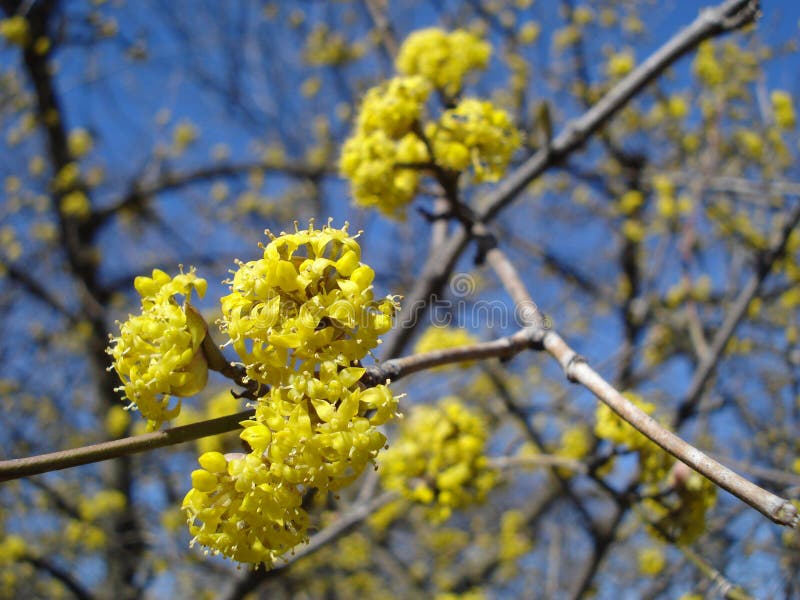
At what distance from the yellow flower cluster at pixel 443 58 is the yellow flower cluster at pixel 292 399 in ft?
5.43

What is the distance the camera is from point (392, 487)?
2930 millimetres

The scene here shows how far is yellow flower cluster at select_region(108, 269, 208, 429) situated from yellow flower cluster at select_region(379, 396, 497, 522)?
5.15ft

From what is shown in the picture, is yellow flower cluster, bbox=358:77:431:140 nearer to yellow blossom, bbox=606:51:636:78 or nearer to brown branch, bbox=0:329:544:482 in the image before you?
brown branch, bbox=0:329:544:482

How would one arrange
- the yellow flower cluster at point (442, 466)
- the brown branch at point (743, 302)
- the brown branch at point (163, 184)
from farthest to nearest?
the brown branch at point (163, 184) → the brown branch at point (743, 302) → the yellow flower cluster at point (442, 466)

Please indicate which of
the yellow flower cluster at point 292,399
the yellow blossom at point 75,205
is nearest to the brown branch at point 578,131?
the yellow flower cluster at point 292,399

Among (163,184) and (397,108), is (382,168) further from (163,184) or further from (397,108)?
→ (163,184)

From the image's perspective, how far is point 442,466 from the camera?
2912 mm

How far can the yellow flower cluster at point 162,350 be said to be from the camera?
56.2 inches

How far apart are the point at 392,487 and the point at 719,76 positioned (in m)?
4.34

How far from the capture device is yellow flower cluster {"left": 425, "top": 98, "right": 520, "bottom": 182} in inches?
94.3

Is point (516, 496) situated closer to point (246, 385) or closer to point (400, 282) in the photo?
point (400, 282)

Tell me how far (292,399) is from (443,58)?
6.65ft

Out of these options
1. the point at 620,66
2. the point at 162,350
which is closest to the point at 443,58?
the point at 162,350

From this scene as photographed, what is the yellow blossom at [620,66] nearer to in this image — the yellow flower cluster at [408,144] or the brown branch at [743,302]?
the brown branch at [743,302]
